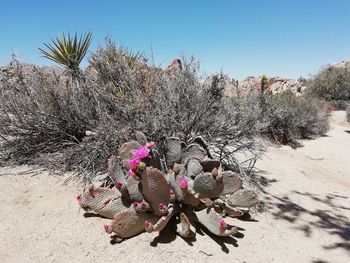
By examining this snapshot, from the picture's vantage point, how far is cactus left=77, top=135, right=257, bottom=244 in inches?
126

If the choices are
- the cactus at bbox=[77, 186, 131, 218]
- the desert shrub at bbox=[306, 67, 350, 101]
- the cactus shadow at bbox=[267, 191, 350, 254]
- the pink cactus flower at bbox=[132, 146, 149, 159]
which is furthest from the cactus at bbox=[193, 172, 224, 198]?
the desert shrub at bbox=[306, 67, 350, 101]

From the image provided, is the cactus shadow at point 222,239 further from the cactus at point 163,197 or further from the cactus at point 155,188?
the cactus at point 155,188

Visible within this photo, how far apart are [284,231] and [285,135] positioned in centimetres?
770

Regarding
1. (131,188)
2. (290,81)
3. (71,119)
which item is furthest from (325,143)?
(290,81)

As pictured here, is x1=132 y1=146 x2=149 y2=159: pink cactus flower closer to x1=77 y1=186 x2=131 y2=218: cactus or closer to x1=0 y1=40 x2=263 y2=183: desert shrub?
x1=77 y1=186 x2=131 y2=218: cactus

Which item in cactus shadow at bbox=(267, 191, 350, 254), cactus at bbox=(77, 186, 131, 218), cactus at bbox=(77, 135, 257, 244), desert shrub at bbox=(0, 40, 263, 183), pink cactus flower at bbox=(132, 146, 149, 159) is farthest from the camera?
desert shrub at bbox=(0, 40, 263, 183)

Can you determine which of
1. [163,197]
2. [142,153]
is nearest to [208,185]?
[163,197]

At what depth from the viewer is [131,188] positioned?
11.3 feet

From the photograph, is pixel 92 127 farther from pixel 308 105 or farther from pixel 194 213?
pixel 308 105

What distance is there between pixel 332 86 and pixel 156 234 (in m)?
23.1

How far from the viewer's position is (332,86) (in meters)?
23.6

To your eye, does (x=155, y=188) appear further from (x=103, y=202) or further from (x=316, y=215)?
(x=316, y=215)

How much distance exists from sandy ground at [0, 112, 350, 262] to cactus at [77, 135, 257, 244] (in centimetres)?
15

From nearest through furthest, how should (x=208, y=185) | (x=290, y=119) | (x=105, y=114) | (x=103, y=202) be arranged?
(x=208, y=185) < (x=103, y=202) < (x=105, y=114) < (x=290, y=119)
